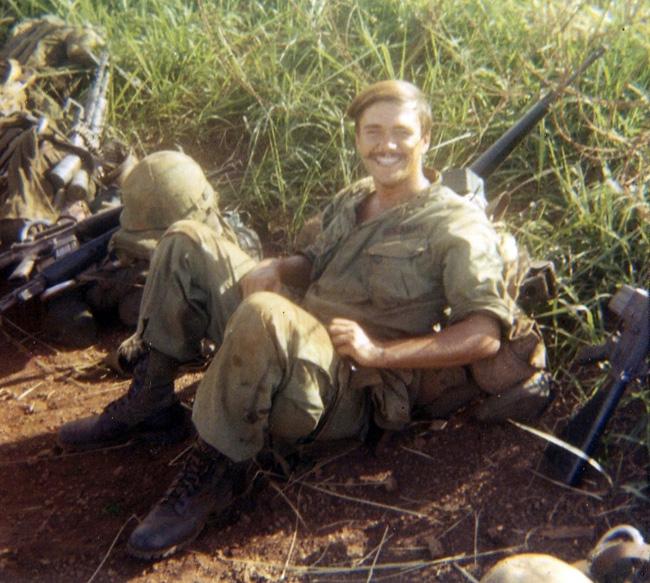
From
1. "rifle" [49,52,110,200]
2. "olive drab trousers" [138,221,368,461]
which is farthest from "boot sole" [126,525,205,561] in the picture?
"rifle" [49,52,110,200]

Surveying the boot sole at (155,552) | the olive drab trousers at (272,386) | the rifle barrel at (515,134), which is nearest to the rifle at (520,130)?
the rifle barrel at (515,134)

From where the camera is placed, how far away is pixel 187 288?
3.22 meters

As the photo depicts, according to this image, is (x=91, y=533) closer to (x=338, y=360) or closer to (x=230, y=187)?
(x=338, y=360)

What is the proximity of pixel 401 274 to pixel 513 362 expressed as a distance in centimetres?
50

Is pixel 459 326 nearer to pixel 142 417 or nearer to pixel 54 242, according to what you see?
pixel 142 417

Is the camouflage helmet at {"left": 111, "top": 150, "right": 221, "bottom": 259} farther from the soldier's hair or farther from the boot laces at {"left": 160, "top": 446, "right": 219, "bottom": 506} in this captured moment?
the boot laces at {"left": 160, "top": 446, "right": 219, "bottom": 506}

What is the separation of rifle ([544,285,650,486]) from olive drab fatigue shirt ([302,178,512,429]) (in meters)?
0.35

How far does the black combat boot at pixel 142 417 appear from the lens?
3357 mm

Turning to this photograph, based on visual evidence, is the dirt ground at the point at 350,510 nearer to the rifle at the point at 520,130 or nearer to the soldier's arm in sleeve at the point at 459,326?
the soldier's arm in sleeve at the point at 459,326

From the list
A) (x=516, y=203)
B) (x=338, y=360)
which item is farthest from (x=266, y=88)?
(x=338, y=360)

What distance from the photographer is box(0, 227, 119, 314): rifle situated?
14.0 feet

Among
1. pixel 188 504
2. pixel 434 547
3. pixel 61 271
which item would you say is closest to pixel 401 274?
pixel 434 547

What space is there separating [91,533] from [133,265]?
159 centimetres

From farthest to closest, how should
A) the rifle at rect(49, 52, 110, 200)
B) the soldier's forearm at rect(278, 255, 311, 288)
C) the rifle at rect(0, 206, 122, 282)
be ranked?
the rifle at rect(49, 52, 110, 200), the rifle at rect(0, 206, 122, 282), the soldier's forearm at rect(278, 255, 311, 288)
